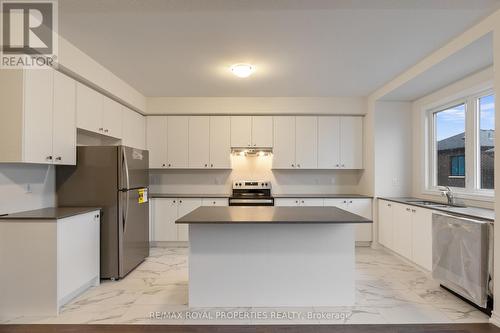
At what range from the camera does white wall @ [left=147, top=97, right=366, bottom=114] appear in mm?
4895

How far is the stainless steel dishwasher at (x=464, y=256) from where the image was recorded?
2.45 m

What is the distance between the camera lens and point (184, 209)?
15.5 feet

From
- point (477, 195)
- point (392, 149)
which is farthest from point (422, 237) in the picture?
point (392, 149)

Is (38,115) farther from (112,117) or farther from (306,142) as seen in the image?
(306,142)

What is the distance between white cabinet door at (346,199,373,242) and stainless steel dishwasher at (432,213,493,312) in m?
1.59

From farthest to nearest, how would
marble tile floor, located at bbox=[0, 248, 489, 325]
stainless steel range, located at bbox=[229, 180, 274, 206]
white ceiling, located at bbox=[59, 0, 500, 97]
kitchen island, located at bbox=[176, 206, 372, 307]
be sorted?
stainless steel range, located at bbox=[229, 180, 274, 206]
kitchen island, located at bbox=[176, 206, 372, 307]
marble tile floor, located at bbox=[0, 248, 489, 325]
white ceiling, located at bbox=[59, 0, 500, 97]

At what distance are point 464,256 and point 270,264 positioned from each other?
1.84m

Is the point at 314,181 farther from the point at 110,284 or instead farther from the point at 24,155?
the point at 24,155

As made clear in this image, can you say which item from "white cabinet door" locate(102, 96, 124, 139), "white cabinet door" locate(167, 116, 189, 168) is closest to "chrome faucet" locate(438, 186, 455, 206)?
"white cabinet door" locate(167, 116, 189, 168)

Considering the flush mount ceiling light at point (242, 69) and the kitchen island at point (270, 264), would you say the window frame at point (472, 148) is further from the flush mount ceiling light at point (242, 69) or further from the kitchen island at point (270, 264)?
the flush mount ceiling light at point (242, 69)

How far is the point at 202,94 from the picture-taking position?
472 centimetres

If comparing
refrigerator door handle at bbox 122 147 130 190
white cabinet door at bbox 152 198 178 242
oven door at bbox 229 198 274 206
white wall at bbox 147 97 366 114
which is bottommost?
white cabinet door at bbox 152 198 178 242

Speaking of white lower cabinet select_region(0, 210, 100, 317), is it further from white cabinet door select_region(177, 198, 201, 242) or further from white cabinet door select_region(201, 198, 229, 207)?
white cabinet door select_region(201, 198, 229, 207)

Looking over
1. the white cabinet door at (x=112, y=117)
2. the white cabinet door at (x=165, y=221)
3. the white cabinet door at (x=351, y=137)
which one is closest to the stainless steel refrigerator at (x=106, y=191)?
the white cabinet door at (x=112, y=117)
